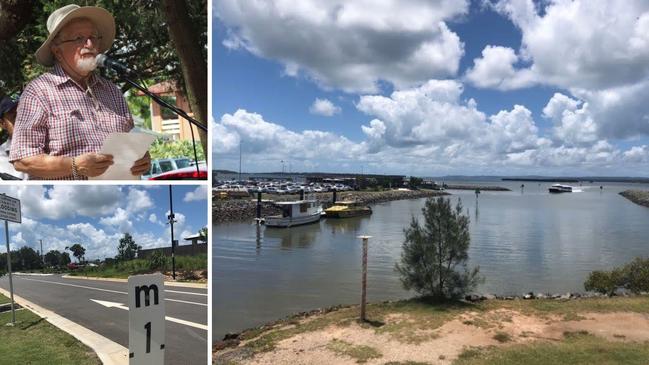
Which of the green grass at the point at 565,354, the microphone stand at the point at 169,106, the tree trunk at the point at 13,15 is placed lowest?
the green grass at the point at 565,354

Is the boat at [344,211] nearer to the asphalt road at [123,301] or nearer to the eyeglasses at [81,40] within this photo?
the asphalt road at [123,301]

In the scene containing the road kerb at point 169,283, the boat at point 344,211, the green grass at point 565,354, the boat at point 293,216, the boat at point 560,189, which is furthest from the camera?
the boat at point 560,189

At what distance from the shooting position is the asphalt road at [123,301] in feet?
5.43

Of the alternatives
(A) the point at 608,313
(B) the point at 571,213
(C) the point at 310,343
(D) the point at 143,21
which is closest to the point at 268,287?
(C) the point at 310,343

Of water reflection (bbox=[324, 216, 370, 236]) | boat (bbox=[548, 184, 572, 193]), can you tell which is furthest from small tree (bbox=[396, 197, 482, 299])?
boat (bbox=[548, 184, 572, 193])

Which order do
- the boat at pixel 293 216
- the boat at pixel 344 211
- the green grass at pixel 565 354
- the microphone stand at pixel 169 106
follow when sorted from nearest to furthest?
the microphone stand at pixel 169 106 → the green grass at pixel 565 354 → the boat at pixel 293 216 → the boat at pixel 344 211

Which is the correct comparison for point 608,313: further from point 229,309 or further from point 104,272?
point 104,272

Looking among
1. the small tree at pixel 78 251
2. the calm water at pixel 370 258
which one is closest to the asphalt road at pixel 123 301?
the small tree at pixel 78 251

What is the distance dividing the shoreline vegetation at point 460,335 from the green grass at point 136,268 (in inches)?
263

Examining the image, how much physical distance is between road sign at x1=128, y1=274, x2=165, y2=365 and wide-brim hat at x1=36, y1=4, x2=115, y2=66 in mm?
668

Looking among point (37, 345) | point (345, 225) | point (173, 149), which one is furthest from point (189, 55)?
point (345, 225)

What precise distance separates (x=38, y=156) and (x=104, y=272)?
521 millimetres

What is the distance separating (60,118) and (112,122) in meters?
0.13

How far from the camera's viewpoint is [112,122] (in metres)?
1.30
